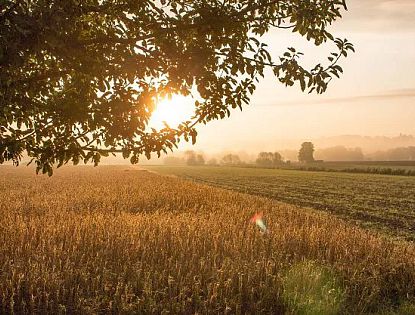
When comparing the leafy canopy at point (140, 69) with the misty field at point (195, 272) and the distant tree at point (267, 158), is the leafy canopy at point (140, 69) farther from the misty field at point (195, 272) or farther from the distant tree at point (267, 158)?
the distant tree at point (267, 158)

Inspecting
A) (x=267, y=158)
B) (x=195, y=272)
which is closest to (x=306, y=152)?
(x=267, y=158)

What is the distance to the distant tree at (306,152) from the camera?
7111 inches

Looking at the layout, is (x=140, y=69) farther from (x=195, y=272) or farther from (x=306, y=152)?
(x=306, y=152)

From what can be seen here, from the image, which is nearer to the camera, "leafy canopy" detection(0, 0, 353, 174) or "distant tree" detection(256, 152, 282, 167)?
"leafy canopy" detection(0, 0, 353, 174)

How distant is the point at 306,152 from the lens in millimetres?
181375

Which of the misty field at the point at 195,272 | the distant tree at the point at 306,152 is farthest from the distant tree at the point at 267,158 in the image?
the misty field at the point at 195,272

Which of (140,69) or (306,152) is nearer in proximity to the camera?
(140,69)

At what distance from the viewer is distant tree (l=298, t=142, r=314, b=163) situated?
18062 centimetres

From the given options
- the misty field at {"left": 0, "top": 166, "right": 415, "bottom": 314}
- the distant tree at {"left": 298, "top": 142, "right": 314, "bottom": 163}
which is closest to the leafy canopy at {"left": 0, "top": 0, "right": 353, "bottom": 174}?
the misty field at {"left": 0, "top": 166, "right": 415, "bottom": 314}

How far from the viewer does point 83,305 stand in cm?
547

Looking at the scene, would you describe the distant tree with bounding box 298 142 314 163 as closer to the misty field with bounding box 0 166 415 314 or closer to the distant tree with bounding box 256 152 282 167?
the distant tree with bounding box 256 152 282 167

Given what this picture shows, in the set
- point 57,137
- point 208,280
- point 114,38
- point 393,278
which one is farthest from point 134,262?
point 393,278

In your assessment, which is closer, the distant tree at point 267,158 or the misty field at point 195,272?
the misty field at point 195,272

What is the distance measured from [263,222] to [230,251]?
4.08m
